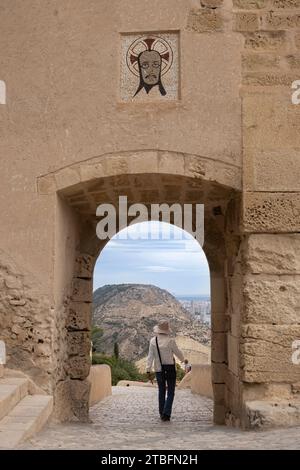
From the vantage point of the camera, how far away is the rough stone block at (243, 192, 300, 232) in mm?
5012

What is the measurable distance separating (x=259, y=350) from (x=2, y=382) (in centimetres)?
228

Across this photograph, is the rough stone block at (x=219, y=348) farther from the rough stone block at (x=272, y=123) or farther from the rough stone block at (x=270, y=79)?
the rough stone block at (x=270, y=79)

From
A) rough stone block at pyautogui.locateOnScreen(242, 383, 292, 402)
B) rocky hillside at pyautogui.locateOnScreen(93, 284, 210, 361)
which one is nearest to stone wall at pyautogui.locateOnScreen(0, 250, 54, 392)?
rough stone block at pyautogui.locateOnScreen(242, 383, 292, 402)

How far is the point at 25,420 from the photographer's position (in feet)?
13.2

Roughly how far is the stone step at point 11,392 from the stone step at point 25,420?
4cm

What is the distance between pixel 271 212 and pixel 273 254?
387 millimetres

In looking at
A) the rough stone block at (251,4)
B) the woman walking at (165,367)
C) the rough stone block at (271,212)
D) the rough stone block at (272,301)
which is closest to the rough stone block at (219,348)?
the woman walking at (165,367)

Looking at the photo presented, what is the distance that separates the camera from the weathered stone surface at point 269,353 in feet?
15.9

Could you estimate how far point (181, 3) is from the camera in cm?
539

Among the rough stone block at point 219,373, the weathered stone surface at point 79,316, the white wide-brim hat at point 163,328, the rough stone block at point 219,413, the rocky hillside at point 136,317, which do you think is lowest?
the rocky hillside at point 136,317

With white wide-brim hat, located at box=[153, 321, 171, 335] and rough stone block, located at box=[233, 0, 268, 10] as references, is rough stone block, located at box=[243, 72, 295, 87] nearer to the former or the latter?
rough stone block, located at box=[233, 0, 268, 10]

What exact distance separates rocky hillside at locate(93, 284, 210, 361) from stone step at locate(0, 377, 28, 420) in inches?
891

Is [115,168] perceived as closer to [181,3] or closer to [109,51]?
[109,51]
